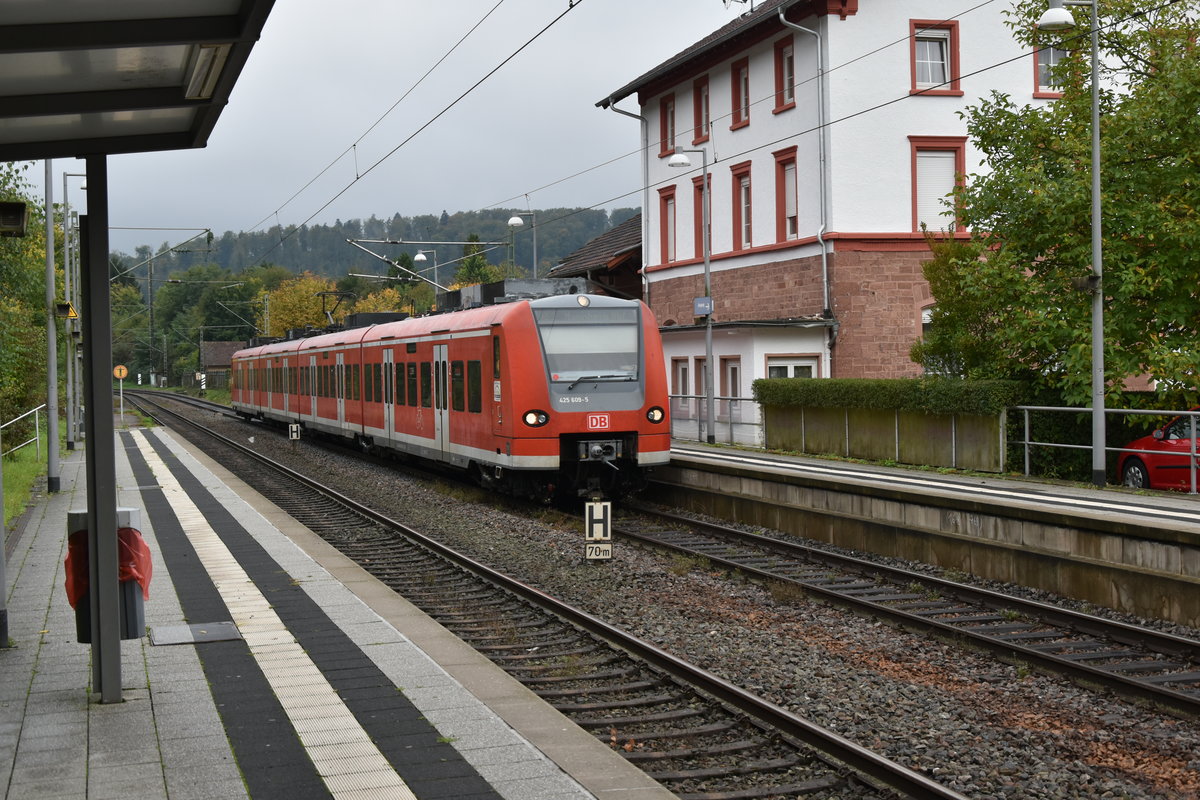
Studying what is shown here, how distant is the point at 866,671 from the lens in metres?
9.15

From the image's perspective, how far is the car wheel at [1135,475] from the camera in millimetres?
19281

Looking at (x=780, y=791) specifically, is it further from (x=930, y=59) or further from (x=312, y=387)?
(x=312, y=387)

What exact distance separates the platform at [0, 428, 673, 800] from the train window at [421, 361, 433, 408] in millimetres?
10201

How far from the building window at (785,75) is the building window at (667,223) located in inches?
275

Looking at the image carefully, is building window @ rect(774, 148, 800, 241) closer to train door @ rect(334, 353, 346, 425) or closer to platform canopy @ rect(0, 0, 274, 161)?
train door @ rect(334, 353, 346, 425)

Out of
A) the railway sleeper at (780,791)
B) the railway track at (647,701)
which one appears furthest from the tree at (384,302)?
the railway sleeper at (780,791)

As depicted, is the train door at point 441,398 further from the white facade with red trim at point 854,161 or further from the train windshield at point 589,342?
the white facade with red trim at point 854,161

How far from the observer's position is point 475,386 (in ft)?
65.1

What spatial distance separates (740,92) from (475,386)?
18.0 metres

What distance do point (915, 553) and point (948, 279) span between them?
405 inches

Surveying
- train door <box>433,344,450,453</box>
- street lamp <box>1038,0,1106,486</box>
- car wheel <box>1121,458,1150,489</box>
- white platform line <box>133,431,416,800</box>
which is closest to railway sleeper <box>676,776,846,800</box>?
white platform line <box>133,431,416,800</box>

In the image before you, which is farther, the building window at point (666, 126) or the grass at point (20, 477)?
the building window at point (666, 126)

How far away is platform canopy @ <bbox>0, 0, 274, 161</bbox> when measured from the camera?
5.64 meters

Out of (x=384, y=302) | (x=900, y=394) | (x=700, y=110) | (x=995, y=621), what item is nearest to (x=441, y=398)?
(x=900, y=394)
